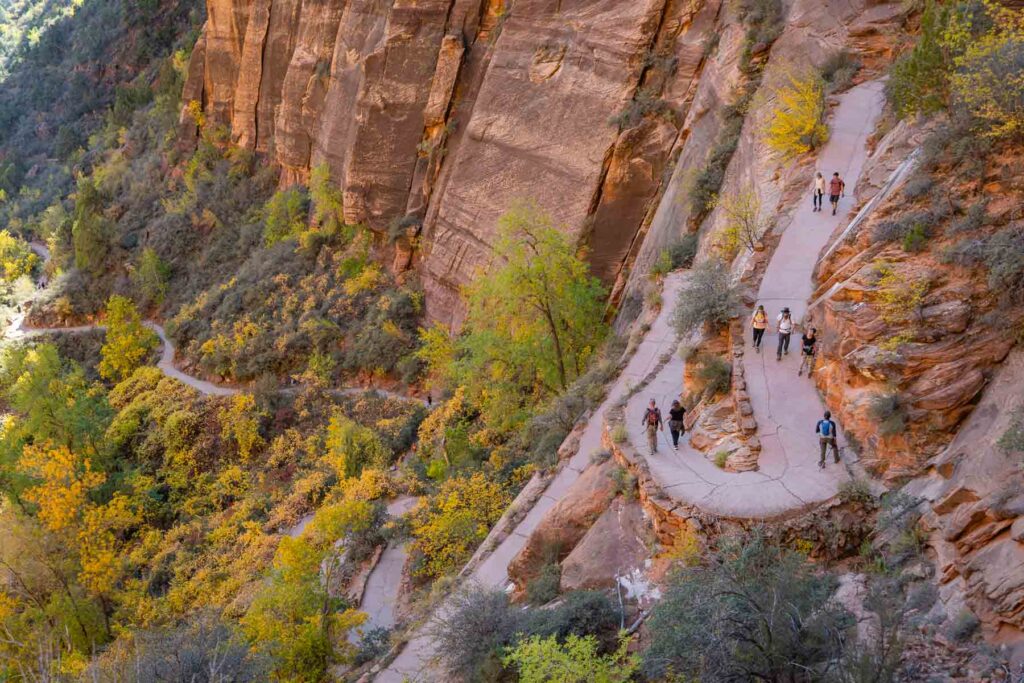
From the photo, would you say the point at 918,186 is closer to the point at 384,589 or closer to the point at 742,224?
the point at 742,224

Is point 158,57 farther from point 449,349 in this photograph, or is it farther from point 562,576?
point 562,576

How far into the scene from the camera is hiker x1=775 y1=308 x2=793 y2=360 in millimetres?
14943

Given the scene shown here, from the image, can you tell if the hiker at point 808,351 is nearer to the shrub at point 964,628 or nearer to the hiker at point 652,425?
the hiker at point 652,425

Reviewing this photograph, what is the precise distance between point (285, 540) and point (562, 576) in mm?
7824

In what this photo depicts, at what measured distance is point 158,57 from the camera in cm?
6544

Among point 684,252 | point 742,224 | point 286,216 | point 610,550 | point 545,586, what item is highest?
point 742,224

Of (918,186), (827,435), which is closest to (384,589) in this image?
(827,435)

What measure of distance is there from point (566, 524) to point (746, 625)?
5959 millimetres

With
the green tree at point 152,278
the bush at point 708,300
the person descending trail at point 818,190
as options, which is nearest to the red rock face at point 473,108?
the person descending trail at point 818,190

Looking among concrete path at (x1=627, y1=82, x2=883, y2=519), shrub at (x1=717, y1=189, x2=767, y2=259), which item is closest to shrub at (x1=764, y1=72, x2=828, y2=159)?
concrete path at (x1=627, y1=82, x2=883, y2=519)

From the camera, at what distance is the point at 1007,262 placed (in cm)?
1175

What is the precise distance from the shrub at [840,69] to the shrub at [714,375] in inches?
410

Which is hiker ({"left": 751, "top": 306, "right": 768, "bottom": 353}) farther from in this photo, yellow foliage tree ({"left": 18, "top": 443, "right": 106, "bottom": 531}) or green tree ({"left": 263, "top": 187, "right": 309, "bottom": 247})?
green tree ({"left": 263, "top": 187, "right": 309, "bottom": 247})

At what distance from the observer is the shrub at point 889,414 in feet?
39.5
